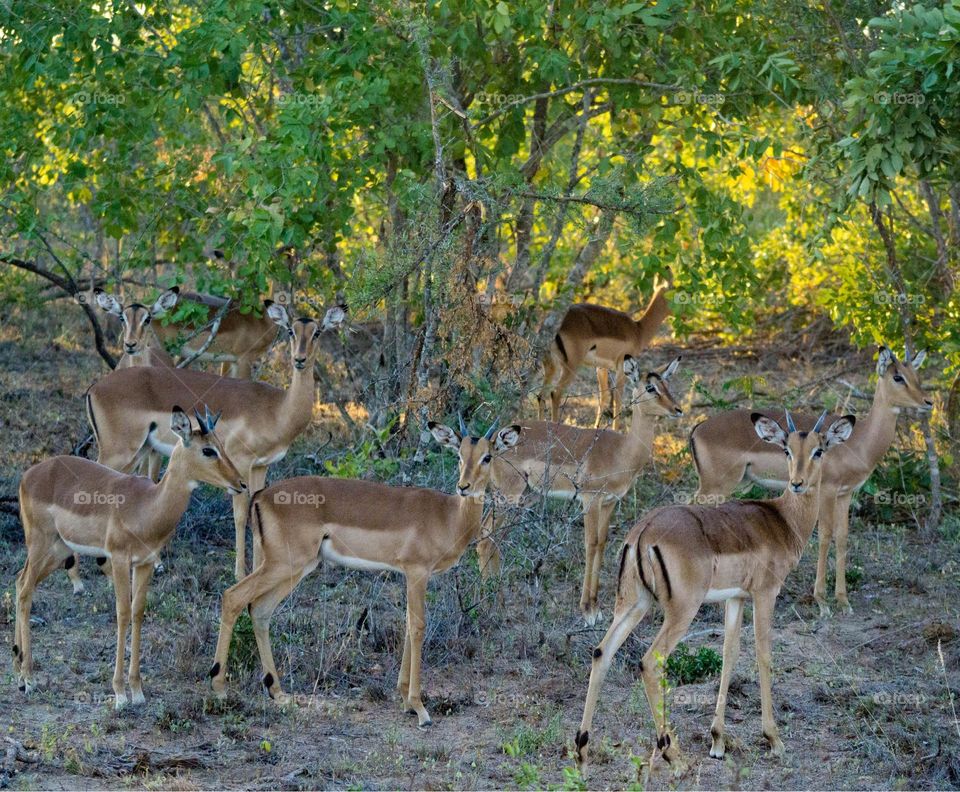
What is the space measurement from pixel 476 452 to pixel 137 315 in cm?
433

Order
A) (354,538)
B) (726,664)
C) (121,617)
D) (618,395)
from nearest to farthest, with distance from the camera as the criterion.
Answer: (726,664), (121,617), (354,538), (618,395)

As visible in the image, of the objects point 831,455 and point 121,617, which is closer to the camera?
point 121,617

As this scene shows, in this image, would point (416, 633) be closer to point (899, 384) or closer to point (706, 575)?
point (706, 575)

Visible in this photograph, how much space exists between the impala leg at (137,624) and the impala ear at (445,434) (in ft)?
5.27

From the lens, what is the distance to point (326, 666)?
7.15 metres

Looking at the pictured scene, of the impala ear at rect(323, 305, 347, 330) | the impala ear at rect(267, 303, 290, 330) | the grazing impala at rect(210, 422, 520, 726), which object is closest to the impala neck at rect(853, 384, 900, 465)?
the grazing impala at rect(210, 422, 520, 726)

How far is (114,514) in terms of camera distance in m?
7.00

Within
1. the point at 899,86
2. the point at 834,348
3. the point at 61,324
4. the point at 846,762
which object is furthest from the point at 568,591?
the point at 61,324

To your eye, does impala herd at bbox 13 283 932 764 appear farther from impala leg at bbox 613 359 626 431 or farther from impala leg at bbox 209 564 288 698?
impala leg at bbox 613 359 626 431

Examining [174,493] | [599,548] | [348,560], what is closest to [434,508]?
[348,560]

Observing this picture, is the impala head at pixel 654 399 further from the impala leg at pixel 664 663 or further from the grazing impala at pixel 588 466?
the impala leg at pixel 664 663

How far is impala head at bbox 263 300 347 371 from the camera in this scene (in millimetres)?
9320

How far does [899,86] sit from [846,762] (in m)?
3.49

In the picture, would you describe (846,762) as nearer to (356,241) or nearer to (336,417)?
(336,417)
